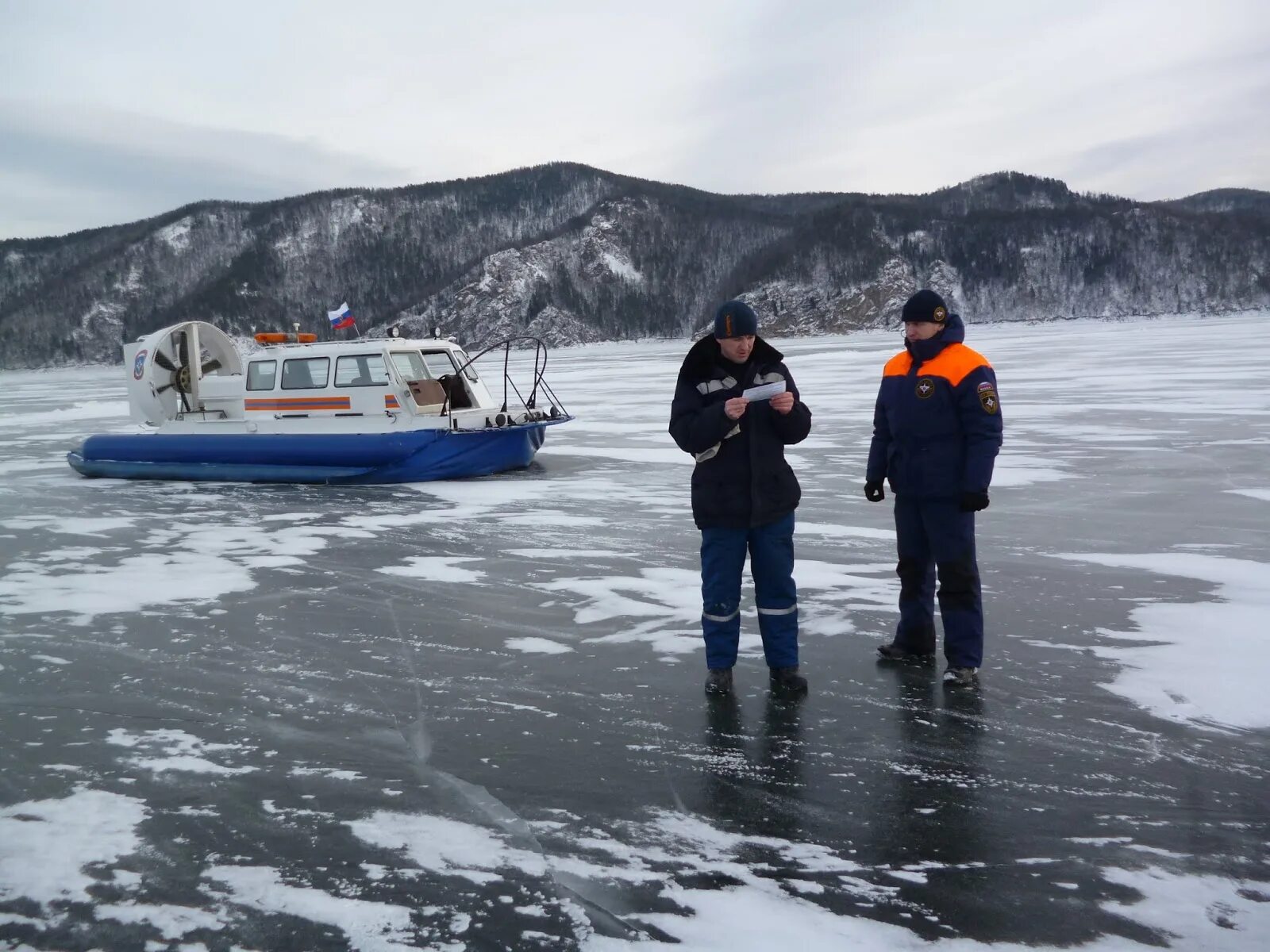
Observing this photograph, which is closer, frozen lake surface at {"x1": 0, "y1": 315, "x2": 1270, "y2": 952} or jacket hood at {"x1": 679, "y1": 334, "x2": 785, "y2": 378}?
frozen lake surface at {"x1": 0, "y1": 315, "x2": 1270, "y2": 952}

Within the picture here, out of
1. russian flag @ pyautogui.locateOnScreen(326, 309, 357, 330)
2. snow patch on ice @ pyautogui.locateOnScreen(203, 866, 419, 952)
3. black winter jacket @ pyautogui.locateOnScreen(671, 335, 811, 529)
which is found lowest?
snow patch on ice @ pyautogui.locateOnScreen(203, 866, 419, 952)

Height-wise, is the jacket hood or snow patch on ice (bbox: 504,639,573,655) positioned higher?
the jacket hood

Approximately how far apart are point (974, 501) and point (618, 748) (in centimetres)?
172

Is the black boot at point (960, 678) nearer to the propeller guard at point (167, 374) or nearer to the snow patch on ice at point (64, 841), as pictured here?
the snow patch on ice at point (64, 841)

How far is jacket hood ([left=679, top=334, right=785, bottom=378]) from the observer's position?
400cm

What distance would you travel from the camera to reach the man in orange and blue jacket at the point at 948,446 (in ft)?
13.2

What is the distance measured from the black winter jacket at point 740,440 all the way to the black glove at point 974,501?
0.70 meters

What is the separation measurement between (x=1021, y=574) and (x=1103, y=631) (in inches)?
42.7

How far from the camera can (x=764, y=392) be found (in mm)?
3852

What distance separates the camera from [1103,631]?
15.6ft

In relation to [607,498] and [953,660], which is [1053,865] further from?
[607,498]

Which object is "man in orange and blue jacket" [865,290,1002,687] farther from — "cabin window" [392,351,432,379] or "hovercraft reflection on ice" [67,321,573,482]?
"cabin window" [392,351,432,379]

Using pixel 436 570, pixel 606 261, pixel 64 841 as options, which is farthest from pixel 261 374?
pixel 606 261

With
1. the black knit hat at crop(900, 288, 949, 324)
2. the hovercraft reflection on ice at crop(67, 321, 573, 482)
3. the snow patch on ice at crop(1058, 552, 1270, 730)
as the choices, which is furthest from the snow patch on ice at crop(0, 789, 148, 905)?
the hovercraft reflection on ice at crop(67, 321, 573, 482)
